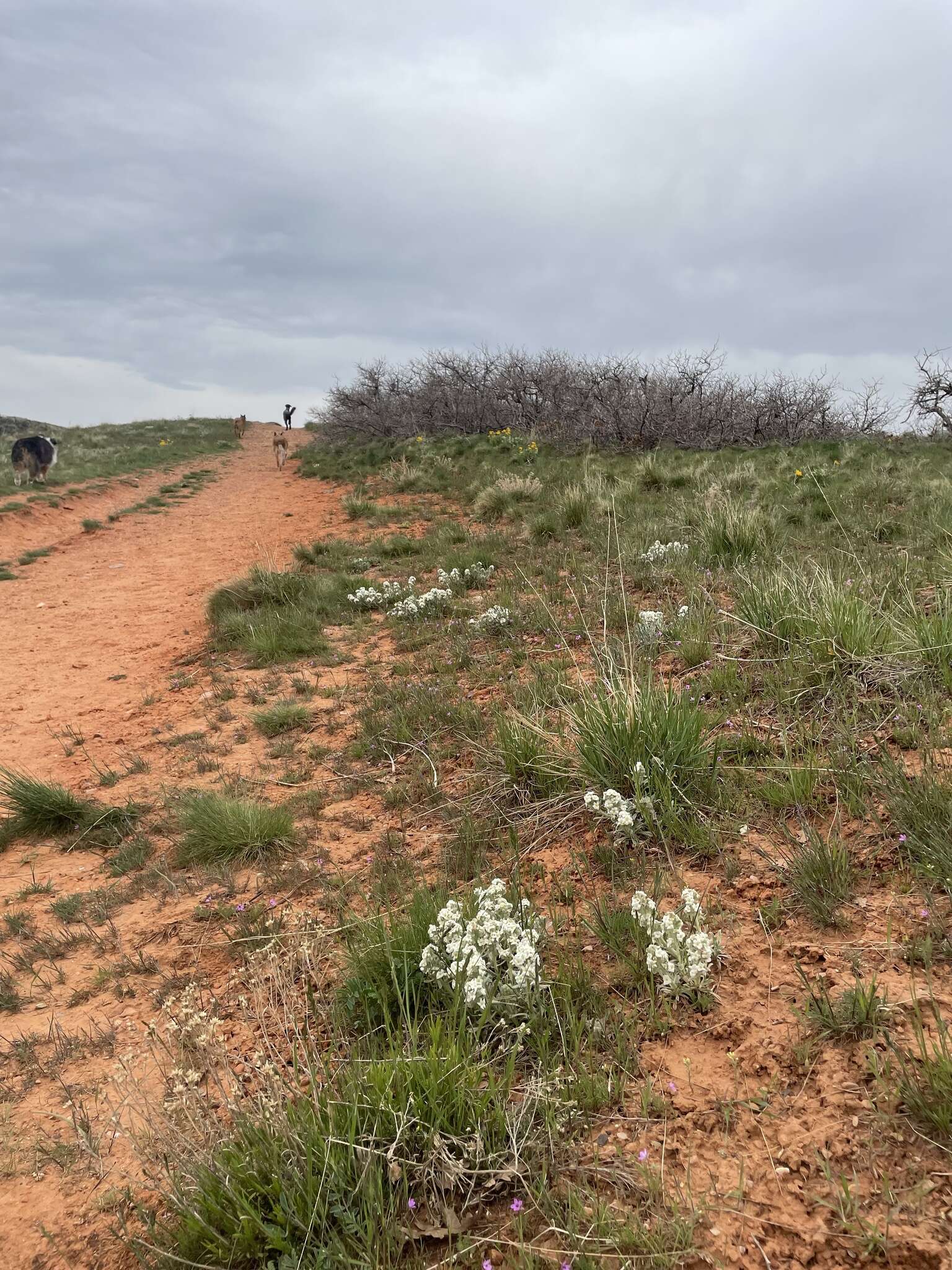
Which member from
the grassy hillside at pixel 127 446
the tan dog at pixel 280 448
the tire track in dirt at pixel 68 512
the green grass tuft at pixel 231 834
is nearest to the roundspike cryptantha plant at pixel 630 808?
the green grass tuft at pixel 231 834

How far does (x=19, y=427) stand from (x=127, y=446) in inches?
575

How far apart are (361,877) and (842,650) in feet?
8.63

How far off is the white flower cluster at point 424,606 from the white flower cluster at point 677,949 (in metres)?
4.58

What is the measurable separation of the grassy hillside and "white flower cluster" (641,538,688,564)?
15.5 m

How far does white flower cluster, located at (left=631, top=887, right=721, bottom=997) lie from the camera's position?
1968mm

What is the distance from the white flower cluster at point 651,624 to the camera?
4.53 meters

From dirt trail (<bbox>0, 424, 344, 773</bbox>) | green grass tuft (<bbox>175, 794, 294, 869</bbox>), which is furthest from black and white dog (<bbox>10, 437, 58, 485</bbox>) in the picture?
green grass tuft (<bbox>175, 794, 294, 869</bbox>)

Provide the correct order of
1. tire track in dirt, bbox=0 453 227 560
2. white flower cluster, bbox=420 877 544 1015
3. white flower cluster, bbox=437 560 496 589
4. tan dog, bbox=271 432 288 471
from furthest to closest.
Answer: tan dog, bbox=271 432 288 471 → tire track in dirt, bbox=0 453 227 560 → white flower cluster, bbox=437 560 496 589 → white flower cluster, bbox=420 877 544 1015

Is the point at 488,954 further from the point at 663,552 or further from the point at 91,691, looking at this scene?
the point at 91,691

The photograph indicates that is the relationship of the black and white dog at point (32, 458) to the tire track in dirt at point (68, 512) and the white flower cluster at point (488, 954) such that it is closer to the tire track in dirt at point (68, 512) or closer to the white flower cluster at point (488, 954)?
the tire track in dirt at point (68, 512)

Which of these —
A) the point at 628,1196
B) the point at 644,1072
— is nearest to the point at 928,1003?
the point at 644,1072

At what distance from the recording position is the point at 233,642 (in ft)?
21.6

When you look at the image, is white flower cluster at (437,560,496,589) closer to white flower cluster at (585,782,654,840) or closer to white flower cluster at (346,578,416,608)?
white flower cluster at (346,578,416,608)

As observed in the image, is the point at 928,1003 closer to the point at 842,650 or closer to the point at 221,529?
the point at 842,650
